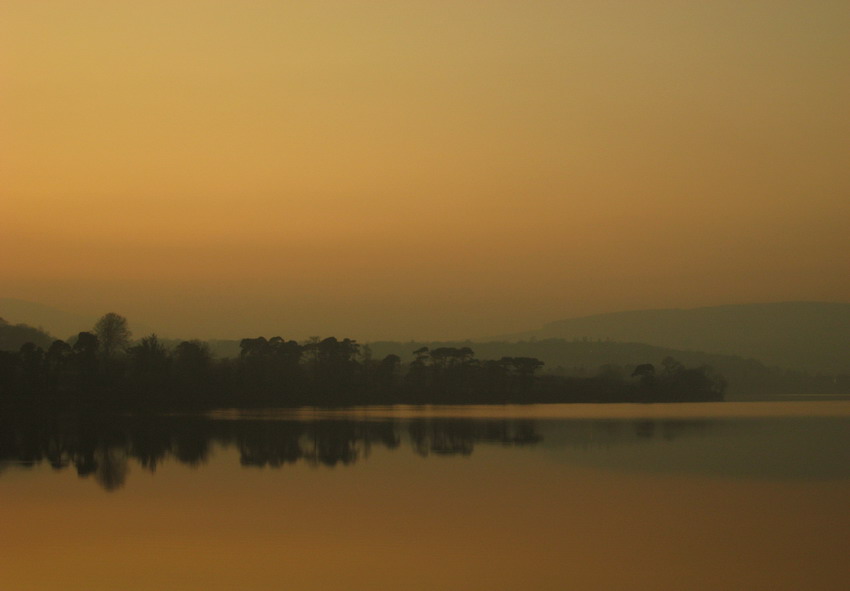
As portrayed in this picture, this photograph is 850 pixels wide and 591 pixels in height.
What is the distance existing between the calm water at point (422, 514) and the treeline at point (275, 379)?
28.0 meters

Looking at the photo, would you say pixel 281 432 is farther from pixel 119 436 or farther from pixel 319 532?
pixel 319 532

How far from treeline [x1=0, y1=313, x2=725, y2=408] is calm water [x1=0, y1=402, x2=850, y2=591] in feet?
91.9

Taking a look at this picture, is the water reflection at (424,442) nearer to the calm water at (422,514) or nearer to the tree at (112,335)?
the calm water at (422,514)

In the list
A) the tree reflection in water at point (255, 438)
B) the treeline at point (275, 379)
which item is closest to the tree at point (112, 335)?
the treeline at point (275, 379)

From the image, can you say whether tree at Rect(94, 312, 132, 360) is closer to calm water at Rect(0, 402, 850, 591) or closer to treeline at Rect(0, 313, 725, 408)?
treeline at Rect(0, 313, 725, 408)

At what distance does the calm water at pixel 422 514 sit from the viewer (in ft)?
42.4

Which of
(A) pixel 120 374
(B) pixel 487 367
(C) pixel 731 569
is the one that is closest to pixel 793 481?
(C) pixel 731 569

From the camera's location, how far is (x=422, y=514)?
17.7 m

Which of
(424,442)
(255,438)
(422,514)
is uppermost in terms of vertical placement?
(255,438)

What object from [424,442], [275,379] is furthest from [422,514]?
[275,379]

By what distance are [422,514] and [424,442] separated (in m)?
16.8

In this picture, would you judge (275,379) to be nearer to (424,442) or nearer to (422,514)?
(424,442)

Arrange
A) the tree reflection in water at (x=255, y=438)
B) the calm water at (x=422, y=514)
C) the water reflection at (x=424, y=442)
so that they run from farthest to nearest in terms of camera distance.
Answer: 1. the tree reflection in water at (x=255, y=438)
2. the water reflection at (x=424, y=442)
3. the calm water at (x=422, y=514)

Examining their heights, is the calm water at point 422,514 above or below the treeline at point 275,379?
below
